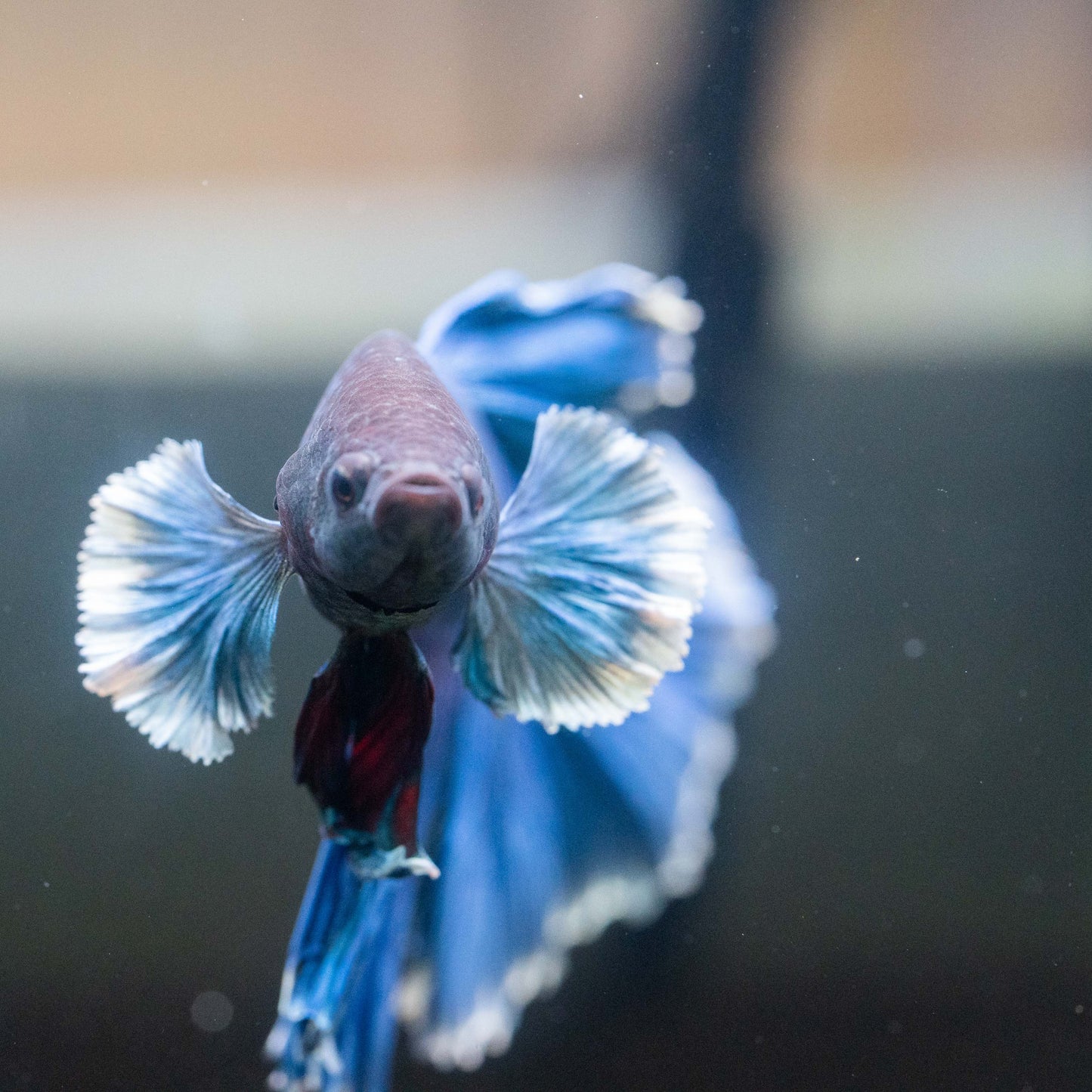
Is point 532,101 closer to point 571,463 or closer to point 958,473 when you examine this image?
point 571,463

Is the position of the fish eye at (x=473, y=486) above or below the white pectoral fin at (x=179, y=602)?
above

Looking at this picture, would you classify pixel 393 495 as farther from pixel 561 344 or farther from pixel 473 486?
pixel 561 344

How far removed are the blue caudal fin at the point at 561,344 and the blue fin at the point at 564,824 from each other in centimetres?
36

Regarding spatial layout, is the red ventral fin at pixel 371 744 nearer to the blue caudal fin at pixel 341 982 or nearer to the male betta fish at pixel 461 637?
the male betta fish at pixel 461 637

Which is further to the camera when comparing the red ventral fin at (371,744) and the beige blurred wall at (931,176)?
the beige blurred wall at (931,176)

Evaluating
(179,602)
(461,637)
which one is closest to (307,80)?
(179,602)

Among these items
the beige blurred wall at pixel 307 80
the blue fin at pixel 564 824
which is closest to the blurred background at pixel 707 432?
the beige blurred wall at pixel 307 80

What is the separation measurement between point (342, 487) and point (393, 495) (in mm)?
154

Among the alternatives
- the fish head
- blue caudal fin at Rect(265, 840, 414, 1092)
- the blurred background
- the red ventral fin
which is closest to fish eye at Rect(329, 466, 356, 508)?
the fish head

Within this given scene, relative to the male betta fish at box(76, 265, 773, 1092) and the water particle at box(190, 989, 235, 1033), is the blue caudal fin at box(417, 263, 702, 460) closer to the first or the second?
the male betta fish at box(76, 265, 773, 1092)

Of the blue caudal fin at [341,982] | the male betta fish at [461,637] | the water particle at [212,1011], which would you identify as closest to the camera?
the male betta fish at [461,637]

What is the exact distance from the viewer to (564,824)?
267 centimetres

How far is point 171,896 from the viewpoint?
10.2ft

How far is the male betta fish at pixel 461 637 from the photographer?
1.61 m
